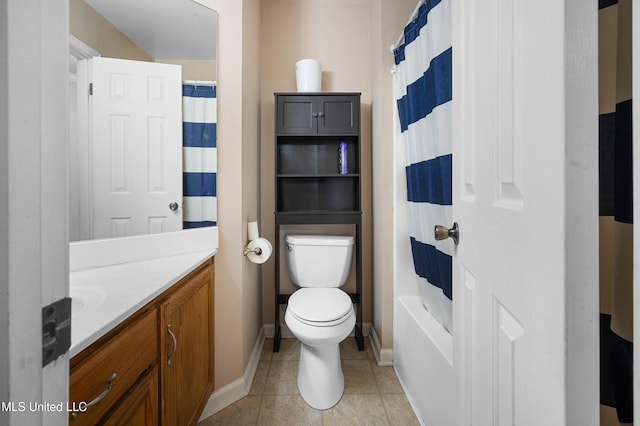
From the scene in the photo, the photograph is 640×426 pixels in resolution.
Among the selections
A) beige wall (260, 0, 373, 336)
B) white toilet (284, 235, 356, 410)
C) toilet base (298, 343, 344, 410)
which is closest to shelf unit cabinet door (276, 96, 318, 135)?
beige wall (260, 0, 373, 336)

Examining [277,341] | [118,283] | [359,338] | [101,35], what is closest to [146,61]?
[101,35]

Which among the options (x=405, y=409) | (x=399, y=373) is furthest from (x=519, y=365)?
(x=399, y=373)

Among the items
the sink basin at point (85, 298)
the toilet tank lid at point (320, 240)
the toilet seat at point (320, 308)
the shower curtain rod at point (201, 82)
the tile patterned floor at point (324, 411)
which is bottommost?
the tile patterned floor at point (324, 411)

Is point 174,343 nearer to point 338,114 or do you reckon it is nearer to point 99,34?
point 99,34

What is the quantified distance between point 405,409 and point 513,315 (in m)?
1.27

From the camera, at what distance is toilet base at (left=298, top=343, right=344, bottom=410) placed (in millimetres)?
1539

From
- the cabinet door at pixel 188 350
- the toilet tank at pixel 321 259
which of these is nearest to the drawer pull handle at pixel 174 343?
the cabinet door at pixel 188 350

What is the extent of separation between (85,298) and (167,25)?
4.08ft

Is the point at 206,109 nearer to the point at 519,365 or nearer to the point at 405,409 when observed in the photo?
the point at 519,365

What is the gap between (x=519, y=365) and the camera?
53 centimetres

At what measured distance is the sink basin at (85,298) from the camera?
77 cm

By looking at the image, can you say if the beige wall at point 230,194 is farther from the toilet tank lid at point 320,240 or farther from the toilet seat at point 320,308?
the toilet tank lid at point 320,240

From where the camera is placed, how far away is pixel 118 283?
3.22ft

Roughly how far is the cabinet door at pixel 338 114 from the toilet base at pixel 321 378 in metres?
1.36
